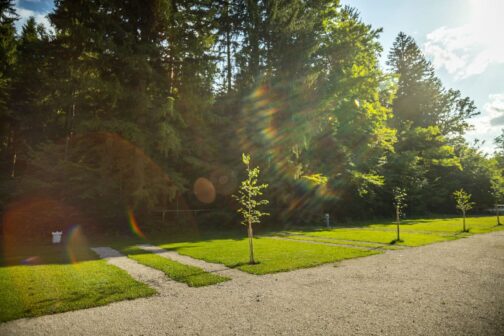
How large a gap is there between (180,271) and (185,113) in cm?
1349

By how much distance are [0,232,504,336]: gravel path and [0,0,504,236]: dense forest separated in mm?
12876

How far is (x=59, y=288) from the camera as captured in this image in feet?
22.0

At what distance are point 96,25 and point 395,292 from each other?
781 inches

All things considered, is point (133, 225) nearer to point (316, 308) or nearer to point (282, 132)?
point (282, 132)

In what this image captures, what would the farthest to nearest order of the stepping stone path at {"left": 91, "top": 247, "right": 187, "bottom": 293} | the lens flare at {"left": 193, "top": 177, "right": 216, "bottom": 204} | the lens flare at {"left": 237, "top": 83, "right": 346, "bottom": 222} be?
A: the lens flare at {"left": 193, "top": 177, "right": 216, "bottom": 204} → the lens flare at {"left": 237, "top": 83, "right": 346, "bottom": 222} → the stepping stone path at {"left": 91, "top": 247, "right": 187, "bottom": 293}

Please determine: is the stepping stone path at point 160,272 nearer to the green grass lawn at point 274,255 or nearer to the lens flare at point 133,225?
the green grass lawn at point 274,255

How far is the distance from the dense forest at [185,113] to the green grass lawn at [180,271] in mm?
8024

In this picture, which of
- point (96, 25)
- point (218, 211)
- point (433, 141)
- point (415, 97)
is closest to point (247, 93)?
point (218, 211)

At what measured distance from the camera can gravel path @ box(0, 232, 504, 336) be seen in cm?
455

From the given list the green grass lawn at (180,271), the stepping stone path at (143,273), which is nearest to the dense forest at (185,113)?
the stepping stone path at (143,273)

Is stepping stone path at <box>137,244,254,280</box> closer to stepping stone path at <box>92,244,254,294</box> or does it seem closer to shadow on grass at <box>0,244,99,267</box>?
stepping stone path at <box>92,244,254,294</box>

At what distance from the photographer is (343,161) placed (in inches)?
1057

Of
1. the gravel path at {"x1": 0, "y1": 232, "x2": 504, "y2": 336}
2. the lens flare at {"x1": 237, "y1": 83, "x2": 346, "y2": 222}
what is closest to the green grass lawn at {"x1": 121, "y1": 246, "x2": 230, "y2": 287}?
the gravel path at {"x1": 0, "y1": 232, "x2": 504, "y2": 336}

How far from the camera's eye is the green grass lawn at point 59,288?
5523 mm
